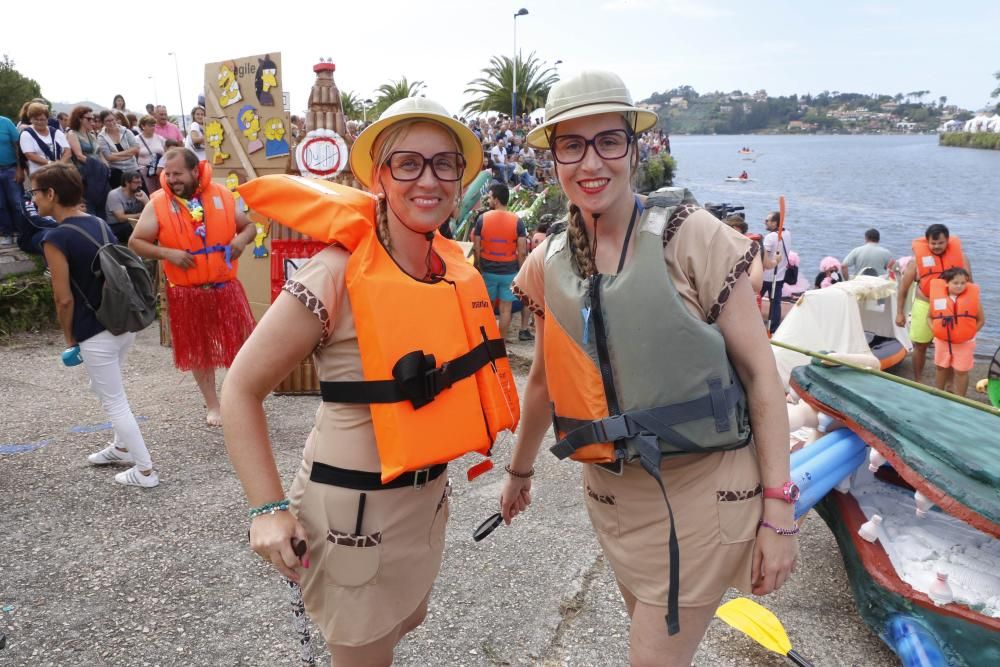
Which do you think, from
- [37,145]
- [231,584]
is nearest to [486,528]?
[231,584]

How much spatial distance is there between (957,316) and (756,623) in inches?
240

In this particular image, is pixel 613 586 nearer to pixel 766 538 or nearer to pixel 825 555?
pixel 825 555

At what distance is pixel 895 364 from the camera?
8797 mm

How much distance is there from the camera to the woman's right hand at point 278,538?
62.7 inches

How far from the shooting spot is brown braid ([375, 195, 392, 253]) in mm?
1809

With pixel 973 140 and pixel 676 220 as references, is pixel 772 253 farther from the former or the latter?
pixel 973 140

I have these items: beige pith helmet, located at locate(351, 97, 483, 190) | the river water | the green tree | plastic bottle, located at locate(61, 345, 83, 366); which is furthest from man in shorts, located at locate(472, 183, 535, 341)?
the green tree

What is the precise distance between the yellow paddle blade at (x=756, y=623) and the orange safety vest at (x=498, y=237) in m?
5.82

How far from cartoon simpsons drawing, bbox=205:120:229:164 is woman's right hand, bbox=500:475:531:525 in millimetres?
5310

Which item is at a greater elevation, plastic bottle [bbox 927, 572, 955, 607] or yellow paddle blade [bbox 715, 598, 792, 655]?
plastic bottle [bbox 927, 572, 955, 607]

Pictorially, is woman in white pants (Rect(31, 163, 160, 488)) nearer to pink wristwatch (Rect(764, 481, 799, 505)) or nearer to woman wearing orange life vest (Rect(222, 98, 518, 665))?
woman wearing orange life vest (Rect(222, 98, 518, 665))

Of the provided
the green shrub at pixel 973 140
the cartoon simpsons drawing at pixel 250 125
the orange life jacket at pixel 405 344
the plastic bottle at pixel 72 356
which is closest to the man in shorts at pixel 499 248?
the cartoon simpsons drawing at pixel 250 125

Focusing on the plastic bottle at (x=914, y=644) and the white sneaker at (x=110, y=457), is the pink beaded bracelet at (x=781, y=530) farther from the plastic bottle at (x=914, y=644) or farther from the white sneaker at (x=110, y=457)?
the white sneaker at (x=110, y=457)

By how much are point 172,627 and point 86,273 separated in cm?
213
